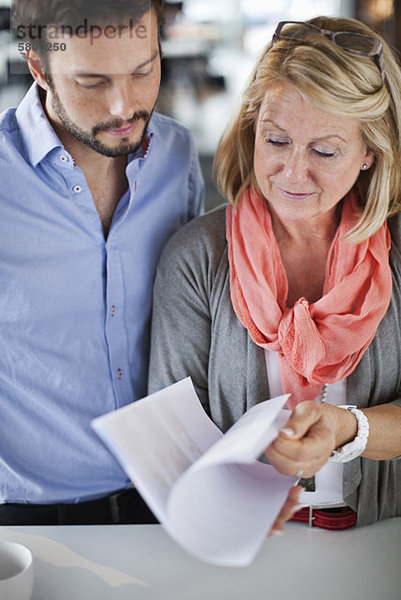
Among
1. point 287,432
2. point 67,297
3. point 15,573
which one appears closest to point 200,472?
point 287,432

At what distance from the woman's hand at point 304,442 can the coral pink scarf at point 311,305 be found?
0.20 meters

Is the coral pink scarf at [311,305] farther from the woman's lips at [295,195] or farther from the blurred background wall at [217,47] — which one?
the blurred background wall at [217,47]

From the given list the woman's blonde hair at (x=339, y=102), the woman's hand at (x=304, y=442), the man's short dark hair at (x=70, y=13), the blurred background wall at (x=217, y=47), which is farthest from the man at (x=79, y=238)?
the blurred background wall at (x=217, y=47)

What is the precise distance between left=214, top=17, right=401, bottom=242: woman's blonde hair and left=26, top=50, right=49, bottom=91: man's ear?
0.40m

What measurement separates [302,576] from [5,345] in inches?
27.7

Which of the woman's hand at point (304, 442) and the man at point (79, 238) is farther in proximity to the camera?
the man at point (79, 238)

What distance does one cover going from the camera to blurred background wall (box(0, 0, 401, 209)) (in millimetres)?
3391

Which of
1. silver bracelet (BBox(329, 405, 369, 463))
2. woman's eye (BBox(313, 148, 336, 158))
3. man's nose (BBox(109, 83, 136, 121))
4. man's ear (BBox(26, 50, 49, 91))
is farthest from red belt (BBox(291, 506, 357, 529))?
man's ear (BBox(26, 50, 49, 91))

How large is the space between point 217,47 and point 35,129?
276 cm

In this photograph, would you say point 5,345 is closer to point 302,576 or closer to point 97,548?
point 97,548

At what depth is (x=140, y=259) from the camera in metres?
1.45

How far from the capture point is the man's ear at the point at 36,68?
120 centimetres

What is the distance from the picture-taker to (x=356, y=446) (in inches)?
48.0

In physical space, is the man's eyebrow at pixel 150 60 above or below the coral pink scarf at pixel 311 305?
above
